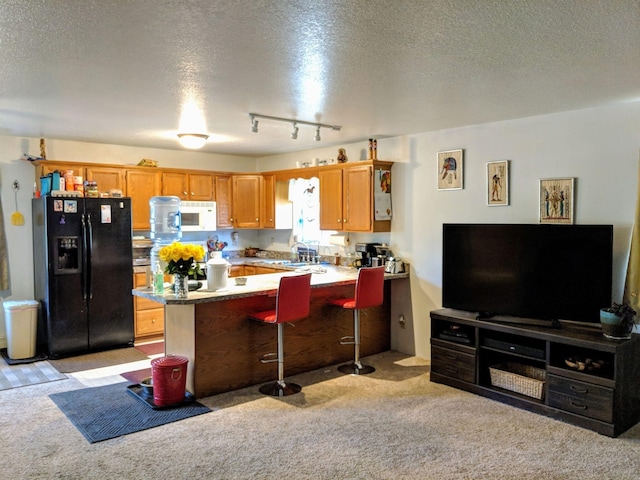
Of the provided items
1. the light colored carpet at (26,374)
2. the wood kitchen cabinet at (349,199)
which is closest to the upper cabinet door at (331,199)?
the wood kitchen cabinet at (349,199)

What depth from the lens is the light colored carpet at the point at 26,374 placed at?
15.1 ft

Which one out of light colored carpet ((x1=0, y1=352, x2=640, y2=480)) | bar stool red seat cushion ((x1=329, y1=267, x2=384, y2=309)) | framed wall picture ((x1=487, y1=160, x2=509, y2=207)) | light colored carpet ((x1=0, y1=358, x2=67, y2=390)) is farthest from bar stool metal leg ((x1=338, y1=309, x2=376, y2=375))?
light colored carpet ((x1=0, y1=358, x2=67, y2=390))

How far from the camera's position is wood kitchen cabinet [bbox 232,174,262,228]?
7.09 metres

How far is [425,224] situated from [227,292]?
7.33 feet

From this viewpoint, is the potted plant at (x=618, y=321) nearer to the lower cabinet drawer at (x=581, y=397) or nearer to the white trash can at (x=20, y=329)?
the lower cabinet drawer at (x=581, y=397)

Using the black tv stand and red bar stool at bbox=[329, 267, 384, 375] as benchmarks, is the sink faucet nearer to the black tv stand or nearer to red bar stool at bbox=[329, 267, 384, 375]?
red bar stool at bbox=[329, 267, 384, 375]

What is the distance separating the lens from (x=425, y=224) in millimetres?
5332

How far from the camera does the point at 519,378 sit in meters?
4.09

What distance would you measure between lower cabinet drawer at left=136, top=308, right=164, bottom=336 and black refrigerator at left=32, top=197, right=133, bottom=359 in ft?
0.68

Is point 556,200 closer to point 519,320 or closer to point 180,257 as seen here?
point 519,320

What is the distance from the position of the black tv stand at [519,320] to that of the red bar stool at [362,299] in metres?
0.97

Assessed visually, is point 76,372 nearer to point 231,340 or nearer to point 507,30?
point 231,340

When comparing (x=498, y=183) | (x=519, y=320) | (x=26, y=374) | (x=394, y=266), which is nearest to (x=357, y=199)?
(x=394, y=266)

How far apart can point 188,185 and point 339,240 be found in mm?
2102
